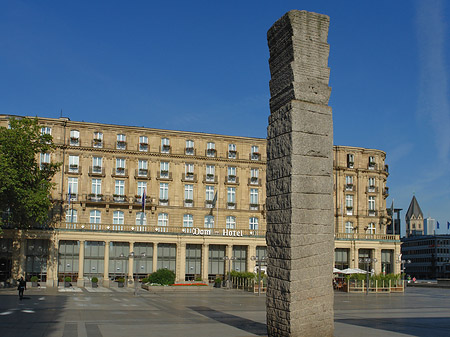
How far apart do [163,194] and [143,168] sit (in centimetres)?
452

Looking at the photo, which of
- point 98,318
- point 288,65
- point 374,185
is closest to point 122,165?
point 374,185

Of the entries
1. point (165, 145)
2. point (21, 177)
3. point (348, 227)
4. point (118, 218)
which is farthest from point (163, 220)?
point (348, 227)

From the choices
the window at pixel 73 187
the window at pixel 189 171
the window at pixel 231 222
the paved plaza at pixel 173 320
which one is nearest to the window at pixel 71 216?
the window at pixel 73 187

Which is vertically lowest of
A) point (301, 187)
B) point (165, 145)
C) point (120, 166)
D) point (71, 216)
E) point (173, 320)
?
point (173, 320)

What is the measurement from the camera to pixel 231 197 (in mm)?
75750

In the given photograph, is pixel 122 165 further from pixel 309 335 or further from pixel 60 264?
pixel 309 335

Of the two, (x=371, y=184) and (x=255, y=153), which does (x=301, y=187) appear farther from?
(x=371, y=184)

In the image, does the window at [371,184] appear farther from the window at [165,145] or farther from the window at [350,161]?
the window at [165,145]

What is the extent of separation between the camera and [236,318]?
2897 cm

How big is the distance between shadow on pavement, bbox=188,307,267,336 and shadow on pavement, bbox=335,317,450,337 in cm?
516

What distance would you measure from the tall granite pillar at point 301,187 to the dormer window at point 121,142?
5465cm

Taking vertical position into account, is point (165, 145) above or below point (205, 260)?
above

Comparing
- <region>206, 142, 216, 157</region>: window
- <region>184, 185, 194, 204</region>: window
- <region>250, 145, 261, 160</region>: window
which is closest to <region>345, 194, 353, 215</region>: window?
<region>250, 145, 261, 160</region>: window

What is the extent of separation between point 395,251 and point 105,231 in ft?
141
